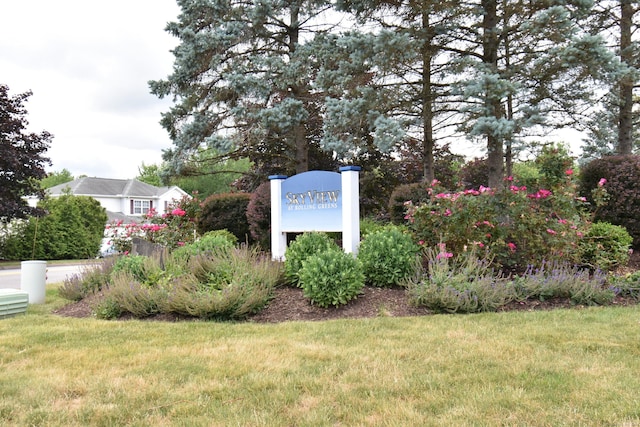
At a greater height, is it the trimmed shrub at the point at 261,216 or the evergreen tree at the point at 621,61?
the evergreen tree at the point at 621,61

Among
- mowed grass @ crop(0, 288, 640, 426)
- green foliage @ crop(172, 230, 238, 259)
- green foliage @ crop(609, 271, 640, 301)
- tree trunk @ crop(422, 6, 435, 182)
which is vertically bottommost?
mowed grass @ crop(0, 288, 640, 426)

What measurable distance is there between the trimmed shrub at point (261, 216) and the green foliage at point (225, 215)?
1.25 metres

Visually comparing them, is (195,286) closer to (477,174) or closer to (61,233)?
(477,174)

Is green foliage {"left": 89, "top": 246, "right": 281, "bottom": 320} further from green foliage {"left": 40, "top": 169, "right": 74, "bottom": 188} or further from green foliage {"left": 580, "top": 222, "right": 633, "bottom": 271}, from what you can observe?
green foliage {"left": 40, "top": 169, "right": 74, "bottom": 188}

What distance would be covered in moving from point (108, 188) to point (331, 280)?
37564 millimetres

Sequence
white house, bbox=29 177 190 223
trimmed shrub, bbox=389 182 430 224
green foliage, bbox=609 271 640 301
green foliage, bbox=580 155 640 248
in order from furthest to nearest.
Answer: white house, bbox=29 177 190 223
trimmed shrub, bbox=389 182 430 224
green foliage, bbox=580 155 640 248
green foliage, bbox=609 271 640 301

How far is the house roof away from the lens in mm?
37438

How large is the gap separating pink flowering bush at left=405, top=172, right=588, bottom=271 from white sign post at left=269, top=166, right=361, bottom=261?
38.1 inches

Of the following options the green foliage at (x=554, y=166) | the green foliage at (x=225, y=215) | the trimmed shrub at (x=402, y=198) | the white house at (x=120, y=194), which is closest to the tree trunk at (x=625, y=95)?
the trimmed shrub at (x=402, y=198)

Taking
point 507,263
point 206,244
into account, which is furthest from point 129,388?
Result: point 507,263

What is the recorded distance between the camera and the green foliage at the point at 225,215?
13797 mm

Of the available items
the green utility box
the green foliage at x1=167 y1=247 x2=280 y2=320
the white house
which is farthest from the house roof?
the green foliage at x1=167 y1=247 x2=280 y2=320

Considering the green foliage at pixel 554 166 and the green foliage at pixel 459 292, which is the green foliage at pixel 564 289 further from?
the green foliage at pixel 554 166

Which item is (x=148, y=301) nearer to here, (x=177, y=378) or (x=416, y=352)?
(x=177, y=378)
